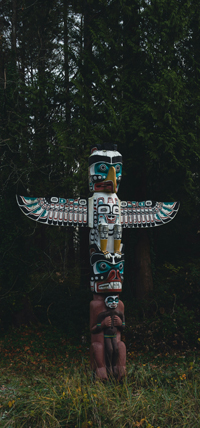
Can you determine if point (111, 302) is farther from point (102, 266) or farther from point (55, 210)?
point (55, 210)

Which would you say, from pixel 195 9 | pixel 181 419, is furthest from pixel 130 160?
pixel 181 419

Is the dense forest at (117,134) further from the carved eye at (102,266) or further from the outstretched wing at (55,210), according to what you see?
the carved eye at (102,266)

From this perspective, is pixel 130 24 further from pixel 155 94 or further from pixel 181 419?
pixel 181 419

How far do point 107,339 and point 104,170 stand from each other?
3.28 m

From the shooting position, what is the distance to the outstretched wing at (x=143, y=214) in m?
8.52

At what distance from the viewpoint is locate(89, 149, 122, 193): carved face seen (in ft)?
25.3

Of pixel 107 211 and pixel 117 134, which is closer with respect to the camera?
pixel 107 211

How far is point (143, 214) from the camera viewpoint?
339 inches

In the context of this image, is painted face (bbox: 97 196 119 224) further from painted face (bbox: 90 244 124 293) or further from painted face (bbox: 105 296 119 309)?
painted face (bbox: 105 296 119 309)

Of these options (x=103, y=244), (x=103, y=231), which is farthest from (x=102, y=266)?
(x=103, y=231)

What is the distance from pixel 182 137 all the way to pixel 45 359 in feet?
22.4

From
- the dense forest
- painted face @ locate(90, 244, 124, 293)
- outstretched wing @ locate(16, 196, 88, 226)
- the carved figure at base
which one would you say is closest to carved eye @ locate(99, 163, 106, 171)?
outstretched wing @ locate(16, 196, 88, 226)

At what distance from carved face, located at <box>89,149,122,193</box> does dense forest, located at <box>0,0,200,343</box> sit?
2310mm

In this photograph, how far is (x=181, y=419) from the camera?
534cm
